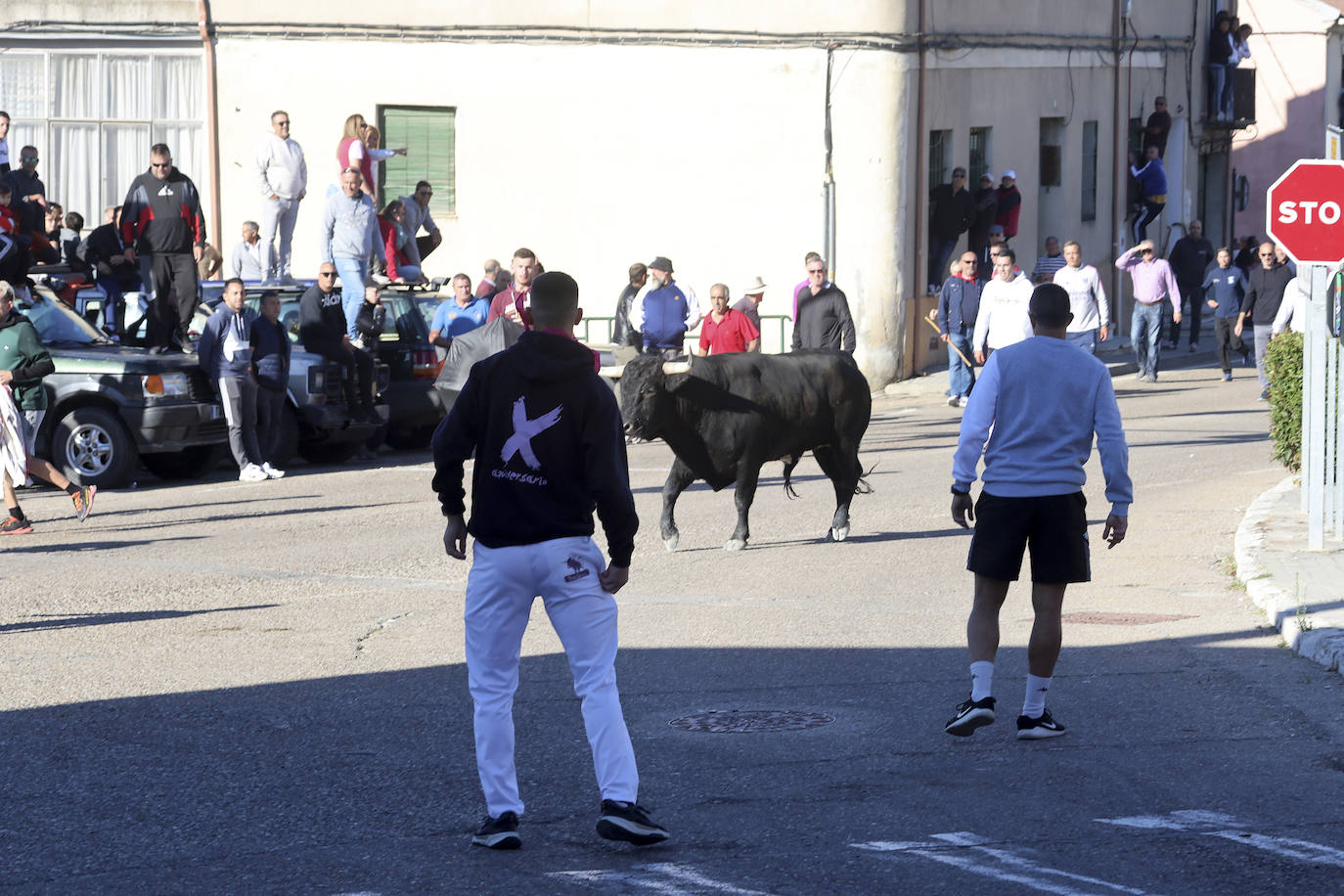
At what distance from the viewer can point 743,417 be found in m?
14.1

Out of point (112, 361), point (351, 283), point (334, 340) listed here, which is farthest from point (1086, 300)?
point (112, 361)

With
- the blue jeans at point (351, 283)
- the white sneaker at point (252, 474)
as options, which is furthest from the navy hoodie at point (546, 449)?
the blue jeans at point (351, 283)

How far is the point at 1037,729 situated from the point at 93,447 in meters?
12.5

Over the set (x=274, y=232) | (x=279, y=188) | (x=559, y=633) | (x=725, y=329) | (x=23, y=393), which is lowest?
(x=559, y=633)

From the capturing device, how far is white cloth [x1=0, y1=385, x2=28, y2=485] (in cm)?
1535

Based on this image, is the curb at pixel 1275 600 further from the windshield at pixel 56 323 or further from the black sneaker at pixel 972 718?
the windshield at pixel 56 323

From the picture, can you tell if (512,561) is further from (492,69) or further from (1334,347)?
(492,69)

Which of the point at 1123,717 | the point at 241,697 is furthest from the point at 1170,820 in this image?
the point at 241,697

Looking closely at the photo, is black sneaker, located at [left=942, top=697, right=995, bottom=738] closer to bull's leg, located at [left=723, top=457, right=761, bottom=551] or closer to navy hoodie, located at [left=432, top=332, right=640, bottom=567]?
navy hoodie, located at [left=432, top=332, right=640, bottom=567]

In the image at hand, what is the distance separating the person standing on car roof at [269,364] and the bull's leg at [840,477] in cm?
656

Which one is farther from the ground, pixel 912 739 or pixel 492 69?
pixel 492 69

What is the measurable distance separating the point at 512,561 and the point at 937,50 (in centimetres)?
2344

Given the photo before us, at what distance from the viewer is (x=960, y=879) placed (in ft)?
20.0

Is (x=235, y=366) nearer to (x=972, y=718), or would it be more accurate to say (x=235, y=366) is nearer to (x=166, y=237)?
(x=166, y=237)
